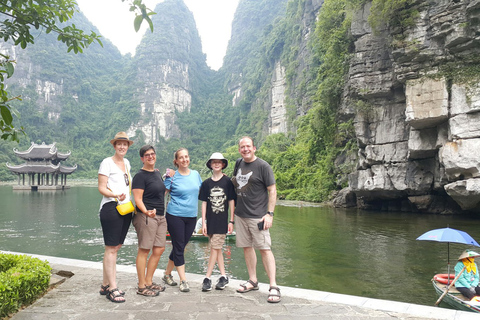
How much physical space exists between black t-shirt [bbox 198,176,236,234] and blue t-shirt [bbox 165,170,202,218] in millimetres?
165

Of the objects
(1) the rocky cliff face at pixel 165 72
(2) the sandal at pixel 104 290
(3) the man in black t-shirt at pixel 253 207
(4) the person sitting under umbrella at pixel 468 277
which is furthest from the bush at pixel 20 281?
(1) the rocky cliff face at pixel 165 72

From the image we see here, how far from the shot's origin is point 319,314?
3273 millimetres

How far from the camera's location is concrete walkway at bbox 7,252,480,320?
10.5 ft

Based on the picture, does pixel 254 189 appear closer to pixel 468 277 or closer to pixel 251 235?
pixel 251 235

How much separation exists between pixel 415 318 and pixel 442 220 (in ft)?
46.7

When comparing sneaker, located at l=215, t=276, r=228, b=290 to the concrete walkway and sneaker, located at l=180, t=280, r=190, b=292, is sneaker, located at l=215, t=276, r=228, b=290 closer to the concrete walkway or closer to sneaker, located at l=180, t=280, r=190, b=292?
the concrete walkway

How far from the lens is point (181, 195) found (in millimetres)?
4012

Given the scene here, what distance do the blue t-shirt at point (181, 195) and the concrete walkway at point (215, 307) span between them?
0.90 meters

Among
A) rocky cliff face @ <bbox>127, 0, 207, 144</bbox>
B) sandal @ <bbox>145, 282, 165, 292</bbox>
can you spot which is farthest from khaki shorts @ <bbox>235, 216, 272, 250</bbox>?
rocky cliff face @ <bbox>127, 0, 207, 144</bbox>

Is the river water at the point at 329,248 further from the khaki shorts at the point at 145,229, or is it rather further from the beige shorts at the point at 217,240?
the khaki shorts at the point at 145,229

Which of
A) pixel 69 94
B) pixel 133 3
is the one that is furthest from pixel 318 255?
pixel 69 94

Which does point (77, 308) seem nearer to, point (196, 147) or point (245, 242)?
point (245, 242)

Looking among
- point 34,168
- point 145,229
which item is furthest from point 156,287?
point 34,168

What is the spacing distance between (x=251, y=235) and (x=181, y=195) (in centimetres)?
93
